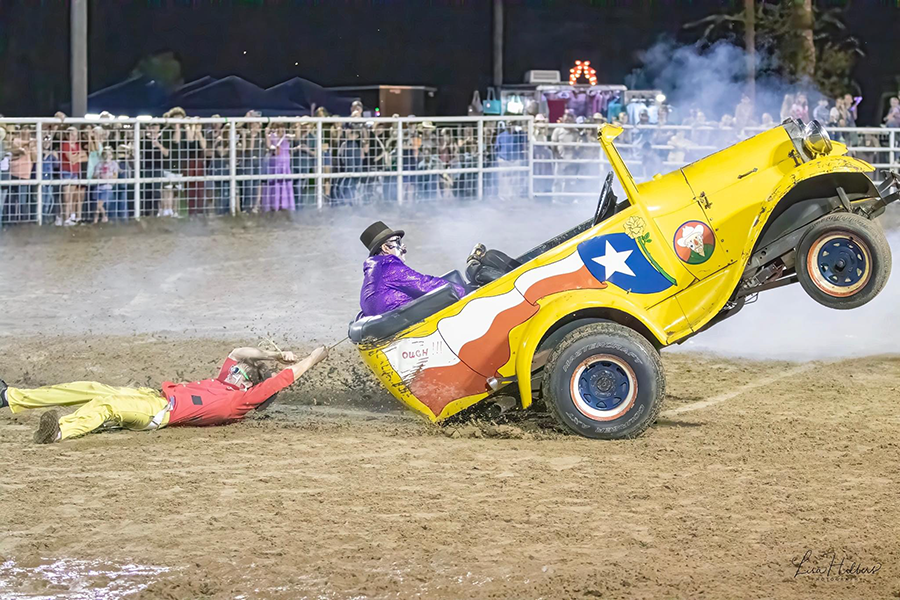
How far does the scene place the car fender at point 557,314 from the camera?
23.8ft

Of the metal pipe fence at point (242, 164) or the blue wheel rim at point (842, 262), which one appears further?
the metal pipe fence at point (242, 164)

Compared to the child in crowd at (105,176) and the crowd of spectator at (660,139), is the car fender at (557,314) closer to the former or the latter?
the child in crowd at (105,176)

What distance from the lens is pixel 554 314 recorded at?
729 cm

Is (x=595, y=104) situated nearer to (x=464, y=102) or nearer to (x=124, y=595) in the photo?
(x=464, y=102)

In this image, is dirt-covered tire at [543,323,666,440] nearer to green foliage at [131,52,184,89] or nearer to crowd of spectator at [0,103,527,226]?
crowd of spectator at [0,103,527,226]

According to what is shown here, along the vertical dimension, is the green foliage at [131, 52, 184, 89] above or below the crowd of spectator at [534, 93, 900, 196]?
above

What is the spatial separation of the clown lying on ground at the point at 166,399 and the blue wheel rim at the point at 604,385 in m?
1.69

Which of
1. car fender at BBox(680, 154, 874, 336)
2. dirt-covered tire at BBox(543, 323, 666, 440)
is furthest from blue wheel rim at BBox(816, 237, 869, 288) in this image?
dirt-covered tire at BBox(543, 323, 666, 440)

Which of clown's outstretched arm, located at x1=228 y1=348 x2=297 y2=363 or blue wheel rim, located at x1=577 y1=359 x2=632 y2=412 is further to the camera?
clown's outstretched arm, located at x1=228 y1=348 x2=297 y2=363

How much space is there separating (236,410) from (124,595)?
118 inches

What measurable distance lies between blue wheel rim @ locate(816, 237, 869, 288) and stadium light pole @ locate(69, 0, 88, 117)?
1425cm

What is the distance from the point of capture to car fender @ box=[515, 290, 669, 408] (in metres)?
7.26

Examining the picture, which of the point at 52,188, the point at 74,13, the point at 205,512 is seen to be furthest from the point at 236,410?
the point at 74,13

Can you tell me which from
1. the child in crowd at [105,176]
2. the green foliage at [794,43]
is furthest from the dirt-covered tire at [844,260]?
the green foliage at [794,43]
